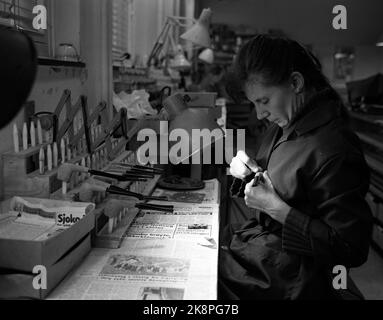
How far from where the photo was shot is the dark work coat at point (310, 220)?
51.5 inches

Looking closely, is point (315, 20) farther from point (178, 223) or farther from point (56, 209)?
point (56, 209)

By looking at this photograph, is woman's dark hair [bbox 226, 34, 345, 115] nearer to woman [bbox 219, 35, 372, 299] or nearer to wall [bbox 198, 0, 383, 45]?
woman [bbox 219, 35, 372, 299]

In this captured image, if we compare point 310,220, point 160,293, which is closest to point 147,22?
point 310,220

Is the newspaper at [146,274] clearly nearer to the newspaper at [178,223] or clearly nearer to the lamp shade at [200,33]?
the newspaper at [178,223]

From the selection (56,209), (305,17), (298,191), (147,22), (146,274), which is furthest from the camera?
(305,17)

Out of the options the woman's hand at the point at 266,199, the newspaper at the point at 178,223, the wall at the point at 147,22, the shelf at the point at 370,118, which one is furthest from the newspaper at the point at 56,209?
the shelf at the point at 370,118

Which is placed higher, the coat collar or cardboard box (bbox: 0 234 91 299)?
the coat collar

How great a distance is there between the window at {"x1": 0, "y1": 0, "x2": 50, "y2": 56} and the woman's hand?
1.07 m

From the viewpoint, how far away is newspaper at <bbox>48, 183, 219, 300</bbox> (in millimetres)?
1106

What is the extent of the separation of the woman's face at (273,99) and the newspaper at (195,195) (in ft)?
1.89

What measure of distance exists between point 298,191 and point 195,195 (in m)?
0.75

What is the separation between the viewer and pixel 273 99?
1532 mm

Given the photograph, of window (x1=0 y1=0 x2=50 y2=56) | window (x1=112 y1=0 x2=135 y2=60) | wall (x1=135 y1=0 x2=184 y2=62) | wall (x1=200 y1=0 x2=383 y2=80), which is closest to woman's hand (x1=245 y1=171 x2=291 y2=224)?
window (x1=0 y1=0 x2=50 y2=56)

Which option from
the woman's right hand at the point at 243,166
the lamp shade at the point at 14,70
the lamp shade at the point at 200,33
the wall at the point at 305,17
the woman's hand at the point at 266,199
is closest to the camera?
the lamp shade at the point at 14,70
